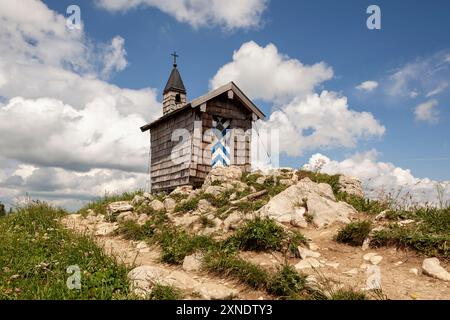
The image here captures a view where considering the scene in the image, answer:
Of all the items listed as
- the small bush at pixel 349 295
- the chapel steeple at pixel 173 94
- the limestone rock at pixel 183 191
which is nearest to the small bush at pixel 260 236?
the small bush at pixel 349 295

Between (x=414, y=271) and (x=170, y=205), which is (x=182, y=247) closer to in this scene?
(x=414, y=271)

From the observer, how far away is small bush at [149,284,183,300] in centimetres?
476

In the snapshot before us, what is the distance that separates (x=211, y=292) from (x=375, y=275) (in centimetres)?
239

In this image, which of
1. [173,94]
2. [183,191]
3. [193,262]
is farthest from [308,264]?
[173,94]

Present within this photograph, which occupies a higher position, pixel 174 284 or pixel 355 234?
pixel 355 234

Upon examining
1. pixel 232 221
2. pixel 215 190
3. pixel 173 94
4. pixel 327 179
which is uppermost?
pixel 173 94

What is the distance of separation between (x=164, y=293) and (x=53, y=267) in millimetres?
2624

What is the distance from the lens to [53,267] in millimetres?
6203

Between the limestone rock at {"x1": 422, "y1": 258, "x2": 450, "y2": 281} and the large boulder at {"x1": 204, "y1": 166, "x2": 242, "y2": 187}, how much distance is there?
923 cm

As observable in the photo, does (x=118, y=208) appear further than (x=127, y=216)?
Yes

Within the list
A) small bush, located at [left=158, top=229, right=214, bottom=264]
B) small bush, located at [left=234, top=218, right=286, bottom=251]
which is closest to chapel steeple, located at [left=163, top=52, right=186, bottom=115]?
small bush, located at [left=158, top=229, right=214, bottom=264]

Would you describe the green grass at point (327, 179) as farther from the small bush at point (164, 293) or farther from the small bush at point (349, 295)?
the small bush at point (164, 293)
